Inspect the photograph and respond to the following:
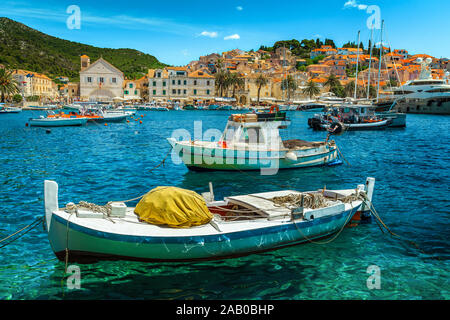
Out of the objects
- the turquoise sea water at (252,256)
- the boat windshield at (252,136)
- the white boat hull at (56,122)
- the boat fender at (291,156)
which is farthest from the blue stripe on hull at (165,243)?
the white boat hull at (56,122)

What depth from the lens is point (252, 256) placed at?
9.12 m

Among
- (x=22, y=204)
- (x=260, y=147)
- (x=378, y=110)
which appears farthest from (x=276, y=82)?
(x=22, y=204)

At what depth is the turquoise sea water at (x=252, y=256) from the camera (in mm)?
7707

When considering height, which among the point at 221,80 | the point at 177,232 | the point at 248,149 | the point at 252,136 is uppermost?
the point at 221,80

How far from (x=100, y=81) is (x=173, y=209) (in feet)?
351

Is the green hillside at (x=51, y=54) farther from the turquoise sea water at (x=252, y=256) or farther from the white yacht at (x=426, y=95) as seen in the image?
the turquoise sea water at (x=252, y=256)

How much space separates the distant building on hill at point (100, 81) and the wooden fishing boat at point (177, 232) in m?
103

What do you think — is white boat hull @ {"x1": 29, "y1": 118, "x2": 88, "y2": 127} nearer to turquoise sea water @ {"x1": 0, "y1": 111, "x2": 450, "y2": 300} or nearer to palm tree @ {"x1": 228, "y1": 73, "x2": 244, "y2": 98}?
turquoise sea water @ {"x1": 0, "y1": 111, "x2": 450, "y2": 300}

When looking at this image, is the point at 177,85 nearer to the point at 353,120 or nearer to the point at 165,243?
the point at 353,120

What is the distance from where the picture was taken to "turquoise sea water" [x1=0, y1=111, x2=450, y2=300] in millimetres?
7707

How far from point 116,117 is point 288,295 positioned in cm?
5293

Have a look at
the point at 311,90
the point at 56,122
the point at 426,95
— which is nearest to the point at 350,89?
the point at 311,90

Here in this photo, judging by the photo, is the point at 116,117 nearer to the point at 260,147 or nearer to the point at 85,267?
the point at 260,147
